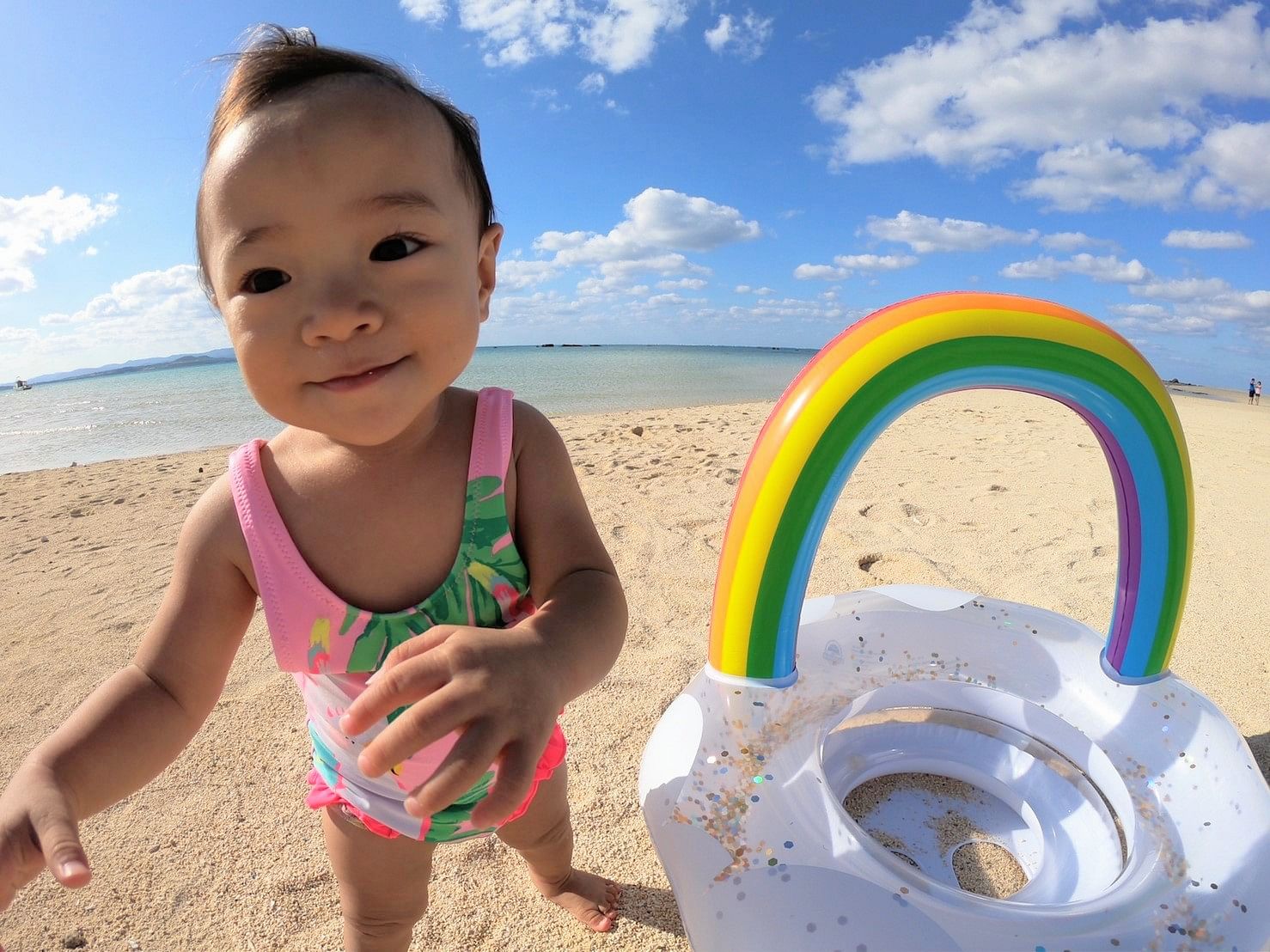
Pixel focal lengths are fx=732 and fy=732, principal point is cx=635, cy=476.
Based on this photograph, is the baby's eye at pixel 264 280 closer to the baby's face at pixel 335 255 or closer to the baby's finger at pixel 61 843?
the baby's face at pixel 335 255

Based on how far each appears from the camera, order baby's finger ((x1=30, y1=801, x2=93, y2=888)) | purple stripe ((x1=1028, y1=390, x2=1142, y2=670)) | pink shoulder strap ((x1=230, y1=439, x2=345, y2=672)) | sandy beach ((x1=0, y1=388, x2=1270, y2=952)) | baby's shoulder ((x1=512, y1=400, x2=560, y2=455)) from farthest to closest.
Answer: sandy beach ((x1=0, y1=388, x2=1270, y2=952)) → purple stripe ((x1=1028, y1=390, x2=1142, y2=670)) → baby's shoulder ((x1=512, y1=400, x2=560, y2=455)) → pink shoulder strap ((x1=230, y1=439, x2=345, y2=672)) → baby's finger ((x1=30, y1=801, x2=93, y2=888))

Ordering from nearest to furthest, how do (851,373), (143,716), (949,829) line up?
(143,716) < (851,373) < (949,829)

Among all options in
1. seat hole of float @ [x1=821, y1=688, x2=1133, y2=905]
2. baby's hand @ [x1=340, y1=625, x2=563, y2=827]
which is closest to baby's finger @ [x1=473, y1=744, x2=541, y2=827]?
baby's hand @ [x1=340, y1=625, x2=563, y2=827]

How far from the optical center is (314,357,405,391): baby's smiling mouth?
0.88m

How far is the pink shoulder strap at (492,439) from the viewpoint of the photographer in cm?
110

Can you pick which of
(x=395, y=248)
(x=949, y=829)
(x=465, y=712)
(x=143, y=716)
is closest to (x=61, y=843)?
(x=143, y=716)

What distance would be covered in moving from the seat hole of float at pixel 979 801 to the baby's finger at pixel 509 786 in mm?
942

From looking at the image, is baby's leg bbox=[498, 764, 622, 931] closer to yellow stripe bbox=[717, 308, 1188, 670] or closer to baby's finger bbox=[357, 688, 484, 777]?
yellow stripe bbox=[717, 308, 1188, 670]

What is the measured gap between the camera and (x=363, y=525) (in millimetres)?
1063

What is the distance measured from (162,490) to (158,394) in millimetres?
15061

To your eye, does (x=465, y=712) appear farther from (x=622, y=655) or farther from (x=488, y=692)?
(x=622, y=655)

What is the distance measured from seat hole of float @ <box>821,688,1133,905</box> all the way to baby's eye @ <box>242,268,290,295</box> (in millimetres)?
1251

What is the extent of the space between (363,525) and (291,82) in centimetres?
58

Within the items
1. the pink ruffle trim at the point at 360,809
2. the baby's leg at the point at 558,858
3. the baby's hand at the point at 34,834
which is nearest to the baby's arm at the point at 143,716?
the baby's hand at the point at 34,834
